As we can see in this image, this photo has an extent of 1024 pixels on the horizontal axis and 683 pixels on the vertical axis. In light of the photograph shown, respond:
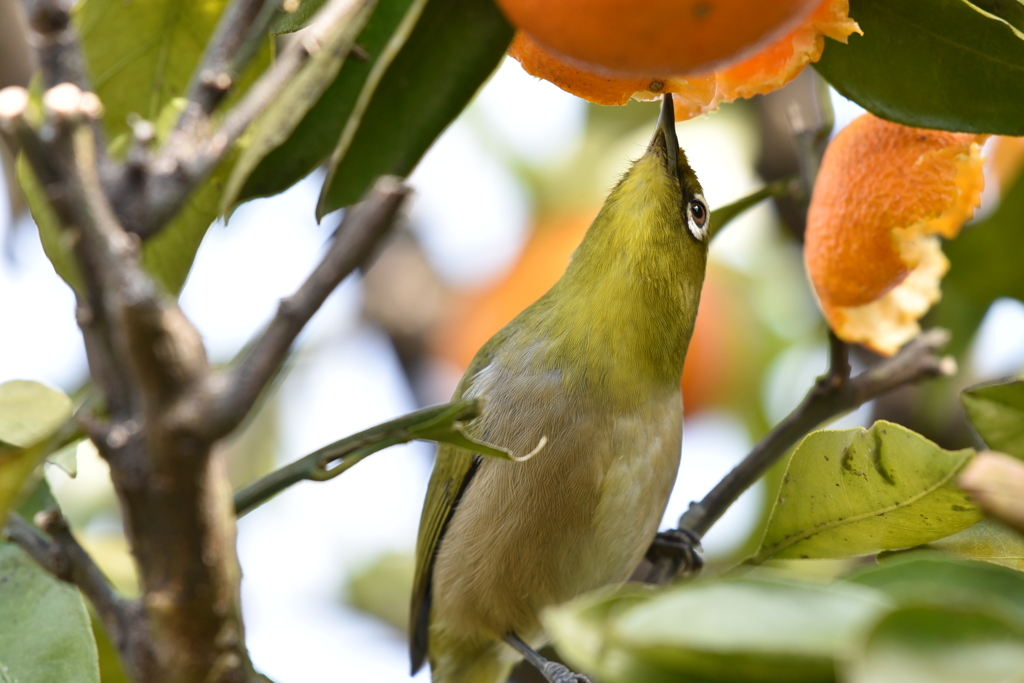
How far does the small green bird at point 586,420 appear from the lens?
248cm

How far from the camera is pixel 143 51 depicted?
1.61m

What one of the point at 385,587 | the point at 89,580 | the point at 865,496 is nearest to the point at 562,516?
the point at 865,496

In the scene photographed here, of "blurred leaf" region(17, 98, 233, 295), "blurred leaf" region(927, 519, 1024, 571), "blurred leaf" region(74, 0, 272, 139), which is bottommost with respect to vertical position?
"blurred leaf" region(927, 519, 1024, 571)

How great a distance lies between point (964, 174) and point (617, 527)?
3.84 feet

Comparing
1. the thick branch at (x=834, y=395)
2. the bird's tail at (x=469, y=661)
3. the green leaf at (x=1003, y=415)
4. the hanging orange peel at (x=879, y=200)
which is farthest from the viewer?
the bird's tail at (x=469, y=661)

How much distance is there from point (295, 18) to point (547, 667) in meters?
1.94

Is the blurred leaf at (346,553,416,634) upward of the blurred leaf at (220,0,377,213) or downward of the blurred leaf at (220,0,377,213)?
upward

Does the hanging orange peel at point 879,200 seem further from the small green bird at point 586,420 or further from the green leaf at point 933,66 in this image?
the small green bird at point 586,420

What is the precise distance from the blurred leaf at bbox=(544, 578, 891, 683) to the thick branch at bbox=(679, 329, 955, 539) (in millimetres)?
1319

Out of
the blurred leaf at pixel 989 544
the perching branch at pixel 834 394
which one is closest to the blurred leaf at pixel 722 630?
the blurred leaf at pixel 989 544

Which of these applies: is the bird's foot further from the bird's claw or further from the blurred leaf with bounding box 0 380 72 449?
the blurred leaf with bounding box 0 380 72 449

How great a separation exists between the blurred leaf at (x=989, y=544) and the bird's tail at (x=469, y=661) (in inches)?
64.3

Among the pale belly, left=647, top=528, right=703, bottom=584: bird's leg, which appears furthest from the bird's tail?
left=647, top=528, right=703, bottom=584: bird's leg

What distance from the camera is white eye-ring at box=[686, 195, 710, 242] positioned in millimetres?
2631
